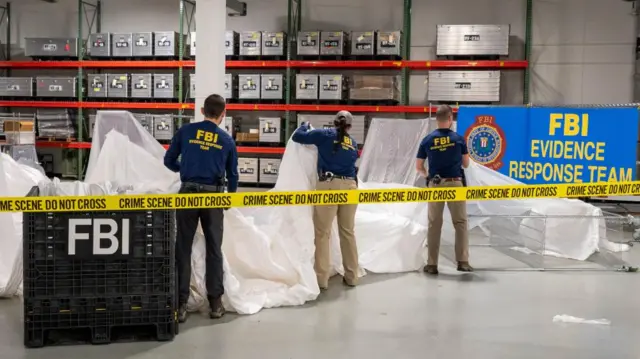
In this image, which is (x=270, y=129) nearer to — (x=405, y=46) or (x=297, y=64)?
(x=297, y=64)

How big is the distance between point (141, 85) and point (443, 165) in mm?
9359

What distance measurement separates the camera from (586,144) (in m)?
8.88

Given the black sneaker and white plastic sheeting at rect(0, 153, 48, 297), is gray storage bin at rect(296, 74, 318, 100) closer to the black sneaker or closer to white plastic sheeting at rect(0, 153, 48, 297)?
white plastic sheeting at rect(0, 153, 48, 297)

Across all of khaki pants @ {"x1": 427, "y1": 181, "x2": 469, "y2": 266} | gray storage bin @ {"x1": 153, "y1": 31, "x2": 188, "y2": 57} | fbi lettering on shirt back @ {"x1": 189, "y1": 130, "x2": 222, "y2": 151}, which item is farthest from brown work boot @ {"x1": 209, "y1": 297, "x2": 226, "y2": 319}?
gray storage bin @ {"x1": 153, "y1": 31, "x2": 188, "y2": 57}

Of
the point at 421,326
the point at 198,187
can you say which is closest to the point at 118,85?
the point at 198,187

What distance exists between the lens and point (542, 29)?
14.0 metres

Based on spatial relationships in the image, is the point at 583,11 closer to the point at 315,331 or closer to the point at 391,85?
the point at 391,85

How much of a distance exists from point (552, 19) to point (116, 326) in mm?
11656

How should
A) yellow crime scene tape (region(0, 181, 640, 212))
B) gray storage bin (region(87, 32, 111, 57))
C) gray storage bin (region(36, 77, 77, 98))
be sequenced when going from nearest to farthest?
yellow crime scene tape (region(0, 181, 640, 212)) < gray storage bin (region(87, 32, 111, 57)) < gray storage bin (region(36, 77, 77, 98))

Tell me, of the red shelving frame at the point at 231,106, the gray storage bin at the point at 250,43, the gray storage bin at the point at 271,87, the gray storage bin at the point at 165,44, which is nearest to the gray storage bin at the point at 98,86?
the red shelving frame at the point at 231,106

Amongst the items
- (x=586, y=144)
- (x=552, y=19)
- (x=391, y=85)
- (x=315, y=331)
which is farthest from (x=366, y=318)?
(x=552, y=19)

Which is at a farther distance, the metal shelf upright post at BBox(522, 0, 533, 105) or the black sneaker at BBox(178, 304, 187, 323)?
the metal shelf upright post at BBox(522, 0, 533, 105)

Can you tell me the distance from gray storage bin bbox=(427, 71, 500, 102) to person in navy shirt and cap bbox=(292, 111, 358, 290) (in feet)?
24.1

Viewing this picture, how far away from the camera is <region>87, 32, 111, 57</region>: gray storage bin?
14805 mm
